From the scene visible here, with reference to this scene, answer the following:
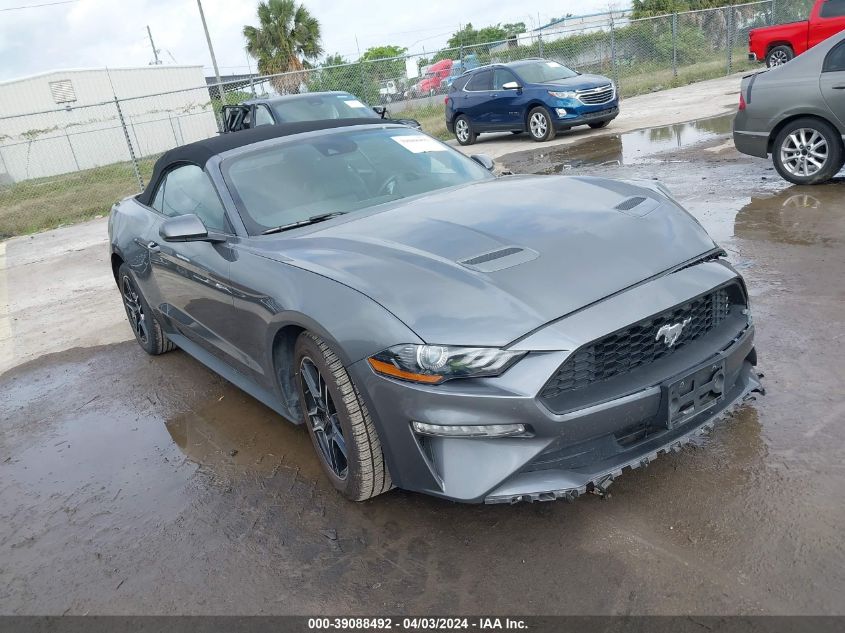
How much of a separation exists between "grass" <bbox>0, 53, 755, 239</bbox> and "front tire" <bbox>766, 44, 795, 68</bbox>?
3136 mm

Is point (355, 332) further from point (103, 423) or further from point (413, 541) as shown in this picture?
point (103, 423)

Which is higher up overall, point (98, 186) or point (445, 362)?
point (445, 362)

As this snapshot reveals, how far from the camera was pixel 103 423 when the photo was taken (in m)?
4.65

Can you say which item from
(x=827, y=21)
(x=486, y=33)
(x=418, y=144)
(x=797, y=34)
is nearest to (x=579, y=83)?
(x=827, y=21)

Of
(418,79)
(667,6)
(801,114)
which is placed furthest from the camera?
(667,6)

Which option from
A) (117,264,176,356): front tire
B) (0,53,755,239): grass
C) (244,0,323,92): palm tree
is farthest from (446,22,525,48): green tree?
(117,264,176,356): front tire

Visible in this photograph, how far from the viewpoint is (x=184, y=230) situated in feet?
12.0

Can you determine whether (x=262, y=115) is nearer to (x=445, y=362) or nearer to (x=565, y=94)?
(x=565, y=94)

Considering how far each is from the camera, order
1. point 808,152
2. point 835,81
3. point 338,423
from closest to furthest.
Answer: point 338,423, point 835,81, point 808,152

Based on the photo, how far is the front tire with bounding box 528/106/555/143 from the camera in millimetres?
14344

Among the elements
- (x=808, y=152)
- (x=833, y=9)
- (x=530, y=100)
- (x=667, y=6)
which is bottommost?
(x=808, y=152)

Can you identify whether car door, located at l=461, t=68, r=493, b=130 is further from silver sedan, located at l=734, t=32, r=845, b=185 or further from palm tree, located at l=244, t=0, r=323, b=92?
palm tree, located at l=244, t=0, r=323, b=92

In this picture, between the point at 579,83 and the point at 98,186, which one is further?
the point at 98,186

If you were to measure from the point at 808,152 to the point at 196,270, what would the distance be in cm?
630
